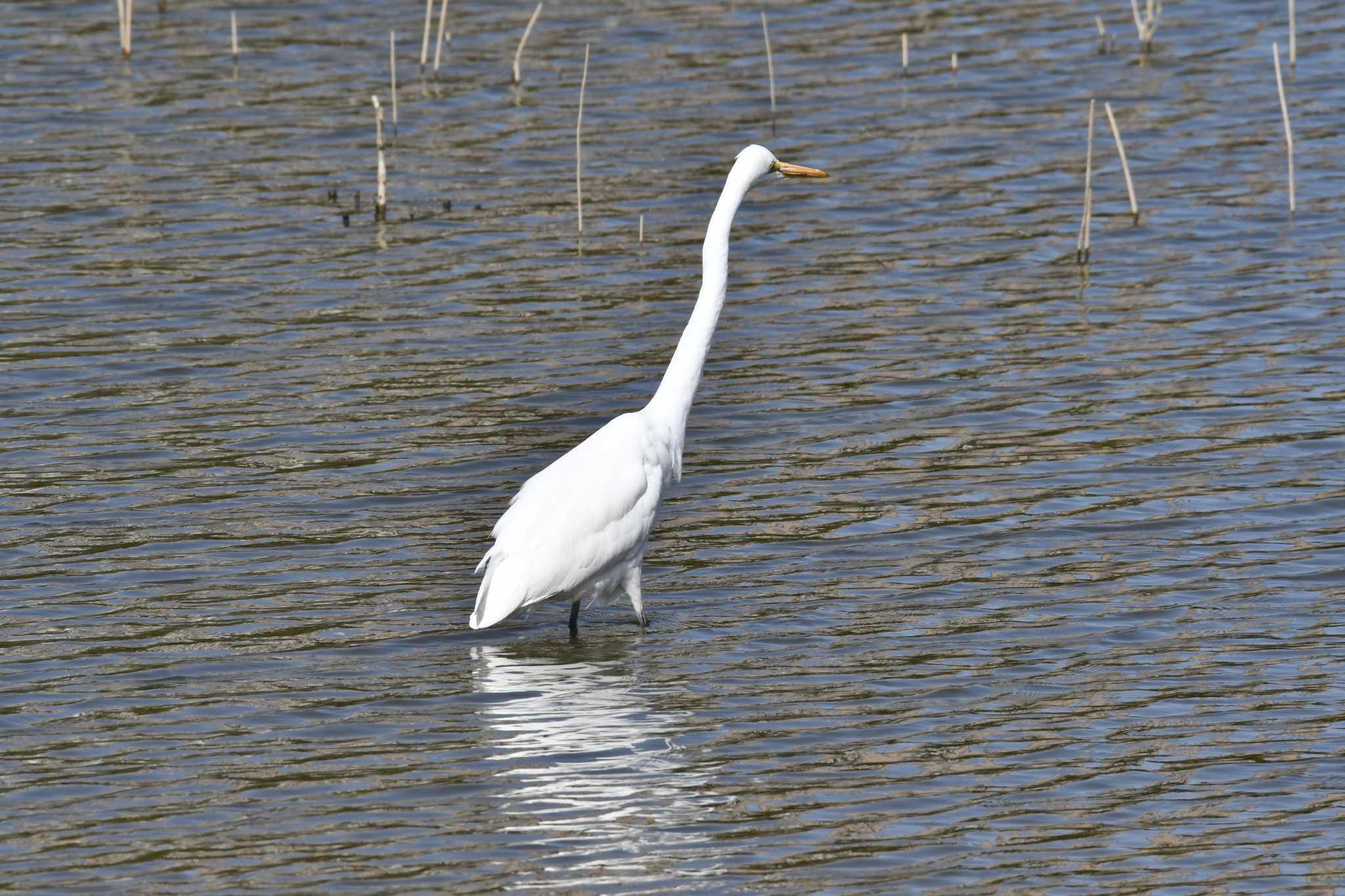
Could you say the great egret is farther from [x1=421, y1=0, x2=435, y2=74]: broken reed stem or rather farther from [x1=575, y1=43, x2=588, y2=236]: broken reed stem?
[x1=421, y1=0, x2=435, y2=74]: broken reed stem

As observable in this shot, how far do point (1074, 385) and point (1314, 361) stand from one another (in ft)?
4.93

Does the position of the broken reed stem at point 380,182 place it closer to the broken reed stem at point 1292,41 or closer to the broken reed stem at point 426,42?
the broken reed stem at point 426,42

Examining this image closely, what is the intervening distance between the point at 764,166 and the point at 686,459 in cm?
215

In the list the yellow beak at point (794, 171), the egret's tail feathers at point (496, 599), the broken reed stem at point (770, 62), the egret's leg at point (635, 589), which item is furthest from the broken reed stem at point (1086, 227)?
the egret's tail feathers at point (496, 599)

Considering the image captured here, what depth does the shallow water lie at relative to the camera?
702 cm

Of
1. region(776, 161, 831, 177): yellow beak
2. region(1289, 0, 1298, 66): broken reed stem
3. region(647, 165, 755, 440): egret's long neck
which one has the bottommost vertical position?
region(647, 165, 755, 440): egret's long neck

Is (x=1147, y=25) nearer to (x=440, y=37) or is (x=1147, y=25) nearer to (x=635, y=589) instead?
(x=440, y=37)

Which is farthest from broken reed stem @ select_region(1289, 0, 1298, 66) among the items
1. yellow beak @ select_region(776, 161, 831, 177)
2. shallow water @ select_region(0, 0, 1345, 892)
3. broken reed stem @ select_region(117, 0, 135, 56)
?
broken reed stem @ select_region(117, 0, 135, 56)

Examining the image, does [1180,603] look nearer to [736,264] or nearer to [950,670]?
[950,670]

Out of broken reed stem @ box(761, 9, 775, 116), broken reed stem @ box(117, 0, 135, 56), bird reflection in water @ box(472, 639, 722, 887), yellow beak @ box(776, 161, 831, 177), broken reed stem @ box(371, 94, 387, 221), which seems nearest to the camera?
bird reflection in water @ box(472, 639, 722, 887)

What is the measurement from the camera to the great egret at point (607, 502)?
8.68 metres

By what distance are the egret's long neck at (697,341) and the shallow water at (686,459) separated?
0.82 metres

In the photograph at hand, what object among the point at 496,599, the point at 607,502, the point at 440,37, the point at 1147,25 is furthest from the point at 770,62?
the point at 496,599

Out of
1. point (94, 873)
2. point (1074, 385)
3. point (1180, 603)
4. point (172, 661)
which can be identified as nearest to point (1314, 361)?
point (1074, 385)
